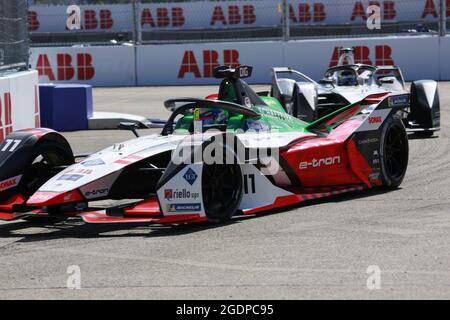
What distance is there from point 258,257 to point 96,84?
18.7 m

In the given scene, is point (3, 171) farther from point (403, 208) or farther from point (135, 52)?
point (135, 52)

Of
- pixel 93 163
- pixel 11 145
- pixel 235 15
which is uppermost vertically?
pixel 235 15

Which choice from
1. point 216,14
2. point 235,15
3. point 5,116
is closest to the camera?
point 5,116

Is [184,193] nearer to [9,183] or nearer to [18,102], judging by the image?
[9,183]

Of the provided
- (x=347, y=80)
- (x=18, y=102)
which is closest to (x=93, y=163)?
(x=18, y=102)

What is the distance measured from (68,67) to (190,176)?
17528 mm

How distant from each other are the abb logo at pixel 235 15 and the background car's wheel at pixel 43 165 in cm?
3103

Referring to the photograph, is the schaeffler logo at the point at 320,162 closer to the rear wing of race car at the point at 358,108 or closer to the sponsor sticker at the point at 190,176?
the rear wing of race car at the point at 358,108

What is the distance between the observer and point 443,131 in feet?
46.8

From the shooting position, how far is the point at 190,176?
307 inches

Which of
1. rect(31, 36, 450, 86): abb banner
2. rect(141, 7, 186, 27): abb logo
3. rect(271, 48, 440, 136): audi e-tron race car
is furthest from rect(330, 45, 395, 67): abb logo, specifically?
rect(141, 7, 186, 27): abb logo

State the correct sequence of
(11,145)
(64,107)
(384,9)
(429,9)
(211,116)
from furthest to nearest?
(429,9), (384,9), (64,107), (211,116), (11,145)

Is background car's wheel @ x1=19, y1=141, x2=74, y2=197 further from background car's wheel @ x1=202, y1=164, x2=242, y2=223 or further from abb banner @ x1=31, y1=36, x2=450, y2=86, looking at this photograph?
abb banner @ x1=31, y1=36, x2=450, y2=86
